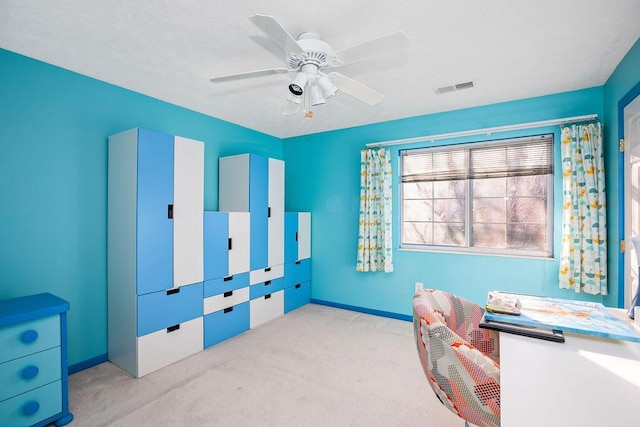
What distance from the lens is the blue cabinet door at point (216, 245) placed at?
9.55 feet

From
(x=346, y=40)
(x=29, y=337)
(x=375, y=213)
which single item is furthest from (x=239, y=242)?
(x=346, y=40)

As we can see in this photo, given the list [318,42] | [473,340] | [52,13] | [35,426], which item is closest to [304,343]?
[473,340]

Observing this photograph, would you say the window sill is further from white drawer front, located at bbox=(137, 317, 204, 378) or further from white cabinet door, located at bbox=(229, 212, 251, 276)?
white drawer front, located at bbox=(137, 317, 204, 378)

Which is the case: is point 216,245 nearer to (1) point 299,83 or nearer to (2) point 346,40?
(1) point 299,83

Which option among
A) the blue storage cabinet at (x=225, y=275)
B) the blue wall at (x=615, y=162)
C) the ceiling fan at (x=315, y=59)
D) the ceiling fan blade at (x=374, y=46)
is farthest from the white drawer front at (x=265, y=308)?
the blue wall at (x=615, y=162)

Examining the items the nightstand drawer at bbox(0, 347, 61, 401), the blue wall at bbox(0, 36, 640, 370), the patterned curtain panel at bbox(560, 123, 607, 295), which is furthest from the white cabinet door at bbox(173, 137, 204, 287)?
the patterned curtain panel at bbox(560, 123, 607, 295)

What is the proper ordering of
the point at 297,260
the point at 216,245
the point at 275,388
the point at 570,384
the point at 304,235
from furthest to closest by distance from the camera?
the point at 304,235 < the point at 297,260 < the point at 216,245 < the point at 275,388 < the point at 570,384

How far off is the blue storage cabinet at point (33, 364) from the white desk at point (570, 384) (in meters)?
2.42

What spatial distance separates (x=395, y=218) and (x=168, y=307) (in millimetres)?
2623

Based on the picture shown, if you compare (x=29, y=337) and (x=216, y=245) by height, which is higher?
(x=216, y=245)

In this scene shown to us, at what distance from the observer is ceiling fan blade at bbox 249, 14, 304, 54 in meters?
1.31

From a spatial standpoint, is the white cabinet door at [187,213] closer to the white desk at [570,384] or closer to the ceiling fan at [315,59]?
the ceiling fan at [315,59]

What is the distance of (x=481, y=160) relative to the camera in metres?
3.21

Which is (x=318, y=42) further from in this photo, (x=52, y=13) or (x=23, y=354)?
(x=23, y=354)
